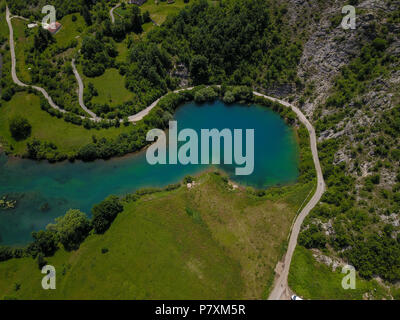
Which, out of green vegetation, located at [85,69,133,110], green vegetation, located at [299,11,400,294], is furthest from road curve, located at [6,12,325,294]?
green vegetation, located at [85,69,133,110]

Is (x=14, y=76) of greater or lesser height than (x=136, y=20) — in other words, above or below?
below

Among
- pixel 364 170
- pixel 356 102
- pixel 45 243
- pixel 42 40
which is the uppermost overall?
pixel 42 40

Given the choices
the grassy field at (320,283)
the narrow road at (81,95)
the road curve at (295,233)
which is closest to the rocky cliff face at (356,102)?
the road curve at (295,233)

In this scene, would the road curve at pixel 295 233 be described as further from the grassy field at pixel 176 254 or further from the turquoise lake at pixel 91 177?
the turquoise lake at pixel 91 177

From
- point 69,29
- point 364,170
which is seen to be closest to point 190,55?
point 69,29

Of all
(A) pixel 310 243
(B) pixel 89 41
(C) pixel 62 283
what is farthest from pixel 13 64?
(A) pixel 310 243

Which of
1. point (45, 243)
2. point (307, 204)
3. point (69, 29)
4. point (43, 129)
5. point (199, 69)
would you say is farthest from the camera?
point (69, 29)

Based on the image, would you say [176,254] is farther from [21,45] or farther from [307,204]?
[21,45]

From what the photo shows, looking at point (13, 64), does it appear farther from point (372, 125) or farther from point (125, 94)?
point (372, 125)
